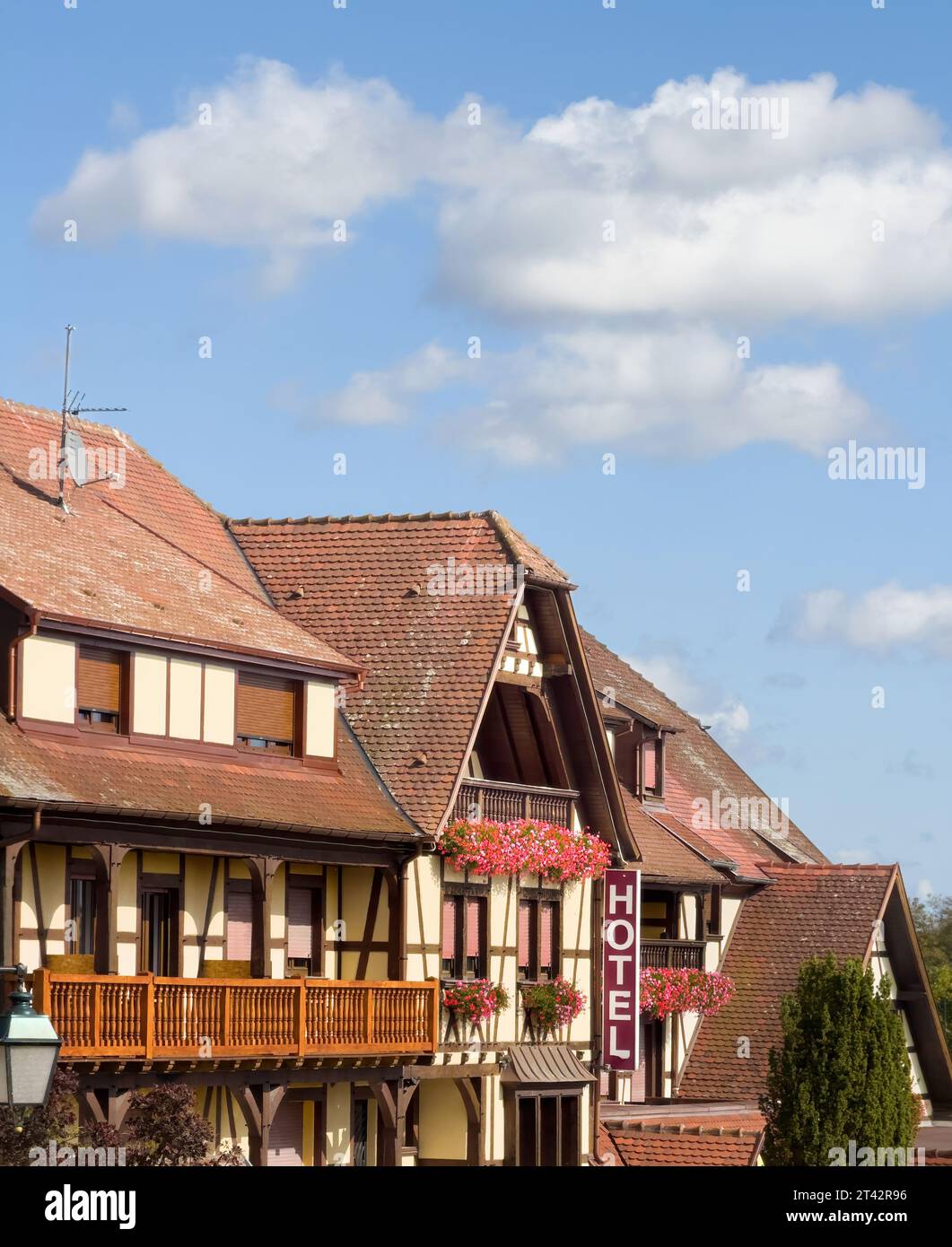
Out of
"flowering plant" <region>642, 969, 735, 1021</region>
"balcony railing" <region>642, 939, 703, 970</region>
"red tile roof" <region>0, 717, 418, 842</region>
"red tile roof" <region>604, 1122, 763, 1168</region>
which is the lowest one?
"red tile roof" <region>604, 1122, 763, 1168</region>

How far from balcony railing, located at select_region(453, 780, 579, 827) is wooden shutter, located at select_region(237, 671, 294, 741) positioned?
3398 millimetres

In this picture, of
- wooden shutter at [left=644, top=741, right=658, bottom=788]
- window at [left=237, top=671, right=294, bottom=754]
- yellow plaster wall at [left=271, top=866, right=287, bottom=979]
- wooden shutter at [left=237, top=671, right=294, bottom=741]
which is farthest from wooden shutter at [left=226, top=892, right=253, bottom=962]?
wooden shutter at [left=644, top=741, right=658, bottom=788]

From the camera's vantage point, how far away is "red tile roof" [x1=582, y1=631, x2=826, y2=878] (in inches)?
1941

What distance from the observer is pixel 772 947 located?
160ft

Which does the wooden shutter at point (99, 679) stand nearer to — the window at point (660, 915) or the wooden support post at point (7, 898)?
the wooden support post at point (7, 898)

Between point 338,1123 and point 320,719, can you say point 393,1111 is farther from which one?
point 320,719

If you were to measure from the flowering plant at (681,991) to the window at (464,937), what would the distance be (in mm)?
9394

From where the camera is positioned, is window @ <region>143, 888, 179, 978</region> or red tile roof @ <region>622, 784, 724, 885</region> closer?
window @ <region>143, 888, 179, 978</region>

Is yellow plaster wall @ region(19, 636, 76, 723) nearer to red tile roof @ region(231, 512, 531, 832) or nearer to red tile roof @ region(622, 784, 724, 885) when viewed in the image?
red tile roof @ region(231, 512, 531, 832)

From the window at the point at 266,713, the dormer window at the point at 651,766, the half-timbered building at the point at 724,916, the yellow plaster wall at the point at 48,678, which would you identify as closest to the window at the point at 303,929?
the window at the point at 266,713

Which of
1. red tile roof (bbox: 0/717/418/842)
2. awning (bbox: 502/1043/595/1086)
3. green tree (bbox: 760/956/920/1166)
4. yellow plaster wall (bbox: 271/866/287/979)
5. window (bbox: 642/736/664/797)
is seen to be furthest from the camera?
window (bbox: 642/736/664/797)

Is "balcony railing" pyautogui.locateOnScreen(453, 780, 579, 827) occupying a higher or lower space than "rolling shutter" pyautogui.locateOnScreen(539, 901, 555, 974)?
higher

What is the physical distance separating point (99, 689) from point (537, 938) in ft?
34.7

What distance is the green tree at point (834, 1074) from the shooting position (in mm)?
35156
